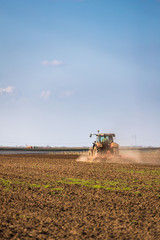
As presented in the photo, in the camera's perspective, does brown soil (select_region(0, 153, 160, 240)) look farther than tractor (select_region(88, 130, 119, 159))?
No

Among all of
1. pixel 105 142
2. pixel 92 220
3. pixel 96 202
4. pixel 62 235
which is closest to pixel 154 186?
pixel 96 202

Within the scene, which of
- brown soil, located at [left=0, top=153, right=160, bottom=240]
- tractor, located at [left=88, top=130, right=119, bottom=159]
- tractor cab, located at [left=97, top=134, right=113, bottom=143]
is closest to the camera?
brown soil, located at [left=0, top=153, right=160, bottom=240]

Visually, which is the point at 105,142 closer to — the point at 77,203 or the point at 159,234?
the point at 77,203

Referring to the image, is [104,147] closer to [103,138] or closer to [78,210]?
[103,138]

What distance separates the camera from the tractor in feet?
100

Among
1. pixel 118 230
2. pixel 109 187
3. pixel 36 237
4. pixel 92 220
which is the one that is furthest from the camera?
pixel 109 187

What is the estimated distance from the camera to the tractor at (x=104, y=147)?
3050 cm

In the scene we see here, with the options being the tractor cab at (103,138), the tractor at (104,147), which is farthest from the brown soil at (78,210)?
the tractor cab at (103,138)

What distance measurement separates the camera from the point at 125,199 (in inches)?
461

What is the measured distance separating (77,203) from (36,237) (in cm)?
368

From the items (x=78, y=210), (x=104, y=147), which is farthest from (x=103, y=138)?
(x=78, y=210)

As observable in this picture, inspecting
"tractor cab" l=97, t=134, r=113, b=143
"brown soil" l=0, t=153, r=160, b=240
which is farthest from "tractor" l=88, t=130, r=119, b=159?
"brown soil" l=0, t=153, r=160, b=240

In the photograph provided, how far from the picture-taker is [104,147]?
31422 mm

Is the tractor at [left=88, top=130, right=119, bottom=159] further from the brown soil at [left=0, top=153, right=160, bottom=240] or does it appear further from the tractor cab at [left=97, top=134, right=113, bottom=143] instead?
the brown soil at [left=0, top=153, right=160, bottom=240]
